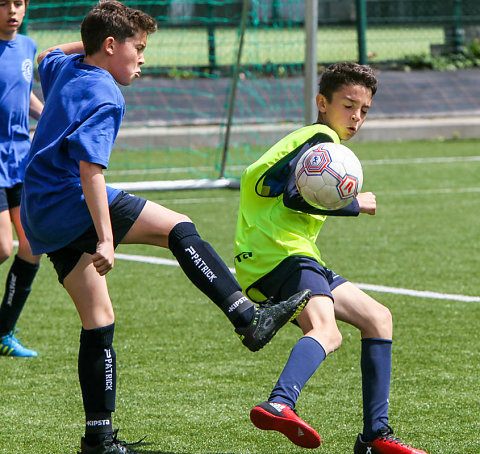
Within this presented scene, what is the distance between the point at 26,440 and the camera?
12.0 feet

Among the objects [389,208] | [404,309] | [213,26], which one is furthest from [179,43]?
[404,309]

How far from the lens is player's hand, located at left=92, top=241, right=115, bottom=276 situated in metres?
3.10

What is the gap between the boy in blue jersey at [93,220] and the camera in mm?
3273

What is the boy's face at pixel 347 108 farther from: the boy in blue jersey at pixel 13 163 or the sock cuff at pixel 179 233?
the boy in blue jersey at pixel 13 163

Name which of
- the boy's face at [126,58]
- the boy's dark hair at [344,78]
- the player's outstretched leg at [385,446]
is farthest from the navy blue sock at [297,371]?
the boy's face at [126,58]

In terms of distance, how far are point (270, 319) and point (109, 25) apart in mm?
1187

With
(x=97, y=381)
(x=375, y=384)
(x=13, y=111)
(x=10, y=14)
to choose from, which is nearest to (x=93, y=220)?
(x=97, y=381)

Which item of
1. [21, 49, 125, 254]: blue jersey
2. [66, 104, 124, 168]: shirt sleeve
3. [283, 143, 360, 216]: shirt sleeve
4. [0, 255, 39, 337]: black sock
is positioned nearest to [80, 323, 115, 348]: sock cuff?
[21, 49, 125, 254]: blue jersey

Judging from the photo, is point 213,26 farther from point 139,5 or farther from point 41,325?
point 41,325

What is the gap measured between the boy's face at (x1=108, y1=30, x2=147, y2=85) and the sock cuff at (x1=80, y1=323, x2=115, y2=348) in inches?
35.6

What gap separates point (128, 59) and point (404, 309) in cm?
297

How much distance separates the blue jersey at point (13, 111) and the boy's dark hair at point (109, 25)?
1798 millimetres

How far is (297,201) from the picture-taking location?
11.4 feet

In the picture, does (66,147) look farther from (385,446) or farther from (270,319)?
(385,446)
